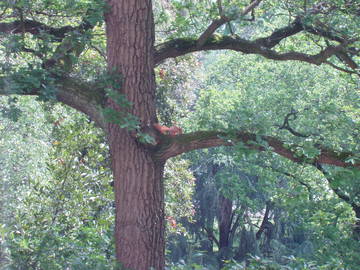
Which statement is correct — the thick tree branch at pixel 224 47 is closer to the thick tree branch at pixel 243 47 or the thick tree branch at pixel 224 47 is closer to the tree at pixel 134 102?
the thick tree branch at pixel 243 47

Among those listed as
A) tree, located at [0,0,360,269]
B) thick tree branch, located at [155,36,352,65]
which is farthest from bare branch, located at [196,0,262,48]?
thick tree branch, located at [155,36,352,65]

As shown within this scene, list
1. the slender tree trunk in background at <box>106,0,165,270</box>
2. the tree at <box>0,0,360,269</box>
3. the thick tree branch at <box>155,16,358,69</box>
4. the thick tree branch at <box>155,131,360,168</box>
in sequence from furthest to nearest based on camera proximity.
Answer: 1. the thick tree branch at <box>155,16,358,69</box>
2. the slender tree trunk in background at <box>106,0,165,270</box>
3. the tree at <box>0,0,360,269</box>
4. the thick tree branch at <box>155,131,360,168</box>

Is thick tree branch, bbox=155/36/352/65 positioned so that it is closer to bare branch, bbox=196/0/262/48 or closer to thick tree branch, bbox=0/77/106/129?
bare branch, bbox=196/0/262/48

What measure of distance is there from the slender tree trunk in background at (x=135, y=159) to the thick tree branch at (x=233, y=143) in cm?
21

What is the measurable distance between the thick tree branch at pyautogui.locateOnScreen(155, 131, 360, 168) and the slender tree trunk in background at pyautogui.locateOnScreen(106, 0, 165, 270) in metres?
0.21

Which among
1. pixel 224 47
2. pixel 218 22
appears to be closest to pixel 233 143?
pixel 218 22

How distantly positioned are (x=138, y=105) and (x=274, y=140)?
142 cm

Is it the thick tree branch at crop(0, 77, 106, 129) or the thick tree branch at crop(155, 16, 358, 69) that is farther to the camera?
the thick tree branch at crop(155, 16, 358, 69)

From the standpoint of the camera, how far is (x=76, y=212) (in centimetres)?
662

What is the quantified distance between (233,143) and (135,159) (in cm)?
108

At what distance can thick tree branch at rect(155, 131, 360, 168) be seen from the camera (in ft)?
16.5

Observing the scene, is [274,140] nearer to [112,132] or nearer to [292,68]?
[112,132]

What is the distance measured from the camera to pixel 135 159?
5395mm

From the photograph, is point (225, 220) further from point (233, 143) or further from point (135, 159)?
point (233, 143)
